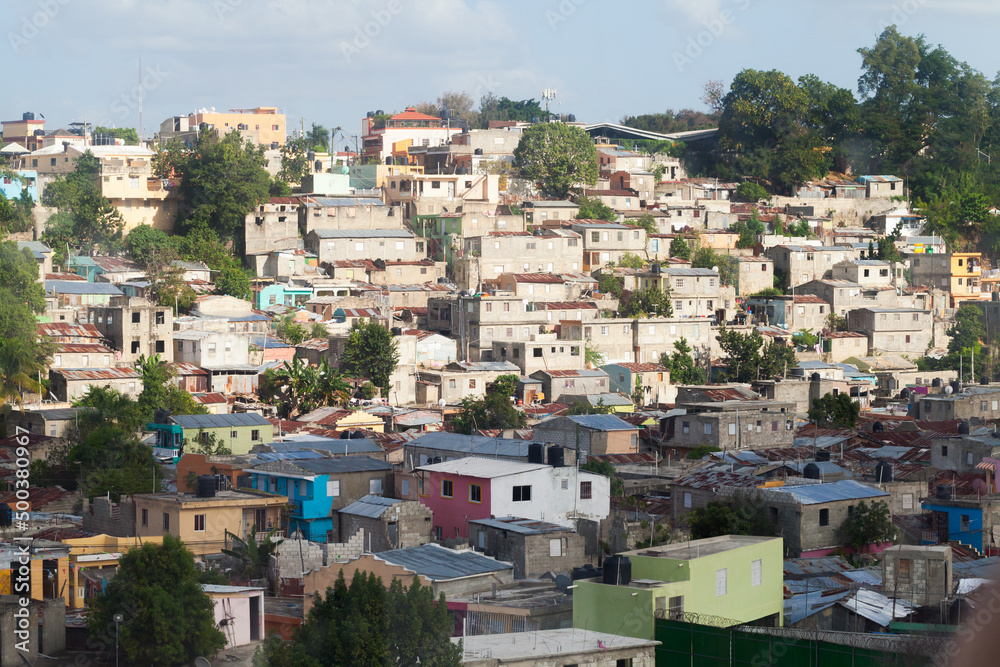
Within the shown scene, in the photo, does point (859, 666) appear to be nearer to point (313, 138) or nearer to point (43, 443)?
point (43, 443)

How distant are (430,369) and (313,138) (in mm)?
22740

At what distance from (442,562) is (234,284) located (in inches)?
767

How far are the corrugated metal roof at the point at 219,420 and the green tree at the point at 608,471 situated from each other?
6.17 meters

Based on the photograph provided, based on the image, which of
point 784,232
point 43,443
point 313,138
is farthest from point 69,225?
point 784,232

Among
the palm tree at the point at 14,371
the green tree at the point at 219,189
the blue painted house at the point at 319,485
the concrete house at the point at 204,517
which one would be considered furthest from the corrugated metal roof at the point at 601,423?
the green tree at the point at 219,189

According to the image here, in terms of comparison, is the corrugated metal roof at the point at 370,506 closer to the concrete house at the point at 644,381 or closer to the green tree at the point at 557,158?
the concrete house at the point at 644,381

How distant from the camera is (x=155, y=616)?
1166cm

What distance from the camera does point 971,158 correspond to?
4531 centimetres

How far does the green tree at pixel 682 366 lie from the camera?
3145 cm

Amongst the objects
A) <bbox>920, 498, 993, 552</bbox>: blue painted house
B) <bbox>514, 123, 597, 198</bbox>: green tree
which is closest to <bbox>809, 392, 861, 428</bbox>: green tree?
<bbox>920, 498, 993, 552</bbox>: blue painted house

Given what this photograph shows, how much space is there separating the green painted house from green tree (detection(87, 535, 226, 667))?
3.32 meters

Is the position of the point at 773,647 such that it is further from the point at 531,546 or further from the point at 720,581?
the point at 531,546

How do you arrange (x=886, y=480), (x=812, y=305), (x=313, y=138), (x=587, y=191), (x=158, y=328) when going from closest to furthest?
(x=886, y=480) → (x=158, y=328) → (x=812, y=305) → (x=587, y=191) → (x=313, y=138)

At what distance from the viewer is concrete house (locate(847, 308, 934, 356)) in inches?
1384
